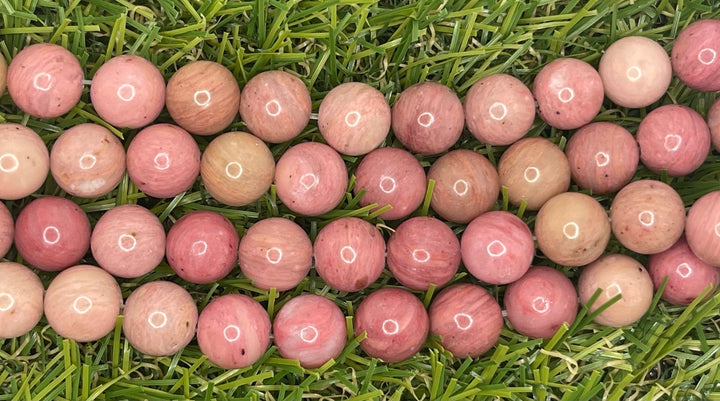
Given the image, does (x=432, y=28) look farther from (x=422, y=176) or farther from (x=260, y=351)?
(x=260, y=351)

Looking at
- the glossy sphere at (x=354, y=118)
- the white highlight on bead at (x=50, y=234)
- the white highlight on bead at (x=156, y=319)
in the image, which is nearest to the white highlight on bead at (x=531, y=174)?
the glossy sphere at (x=354, y=118)

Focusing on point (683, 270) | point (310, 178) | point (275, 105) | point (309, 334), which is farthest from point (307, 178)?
point (683, 270)

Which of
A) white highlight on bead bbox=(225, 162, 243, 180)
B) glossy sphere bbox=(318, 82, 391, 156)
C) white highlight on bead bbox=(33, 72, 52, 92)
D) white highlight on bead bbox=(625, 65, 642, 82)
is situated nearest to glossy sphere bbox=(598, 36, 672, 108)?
white highlight on bead bbox=(625, 65, 642, 82)

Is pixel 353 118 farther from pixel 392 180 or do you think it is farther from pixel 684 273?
pixel 684 273

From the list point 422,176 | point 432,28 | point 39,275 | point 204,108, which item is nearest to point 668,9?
point 432,28

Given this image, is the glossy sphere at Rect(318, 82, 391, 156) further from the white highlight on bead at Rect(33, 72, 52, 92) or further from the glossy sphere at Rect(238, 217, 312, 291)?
the white highlight on bead at Rect(33, 72, 52, 92)

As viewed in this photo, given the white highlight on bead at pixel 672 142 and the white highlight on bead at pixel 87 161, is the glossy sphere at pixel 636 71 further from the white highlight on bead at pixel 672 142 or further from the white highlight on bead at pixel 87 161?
the white highlight on bead at pixel 87 161

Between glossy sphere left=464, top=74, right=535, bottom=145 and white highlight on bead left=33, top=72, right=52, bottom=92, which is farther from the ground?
white highlight on bead left=33, top=72, right=52, bottom=92
